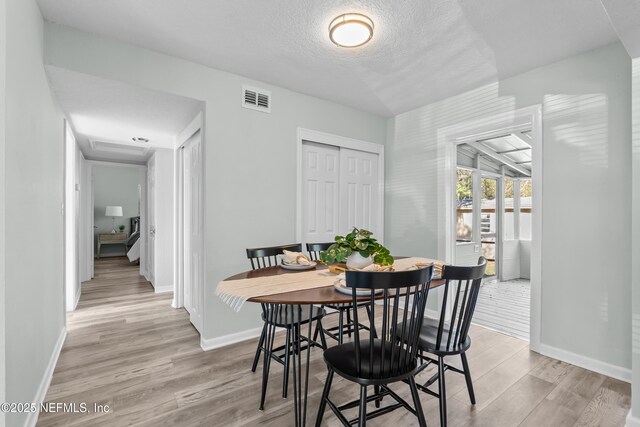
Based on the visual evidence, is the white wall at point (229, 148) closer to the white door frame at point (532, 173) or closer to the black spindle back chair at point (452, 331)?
the white door frame at point (532, 173)

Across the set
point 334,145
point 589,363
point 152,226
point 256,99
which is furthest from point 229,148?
point 589,363

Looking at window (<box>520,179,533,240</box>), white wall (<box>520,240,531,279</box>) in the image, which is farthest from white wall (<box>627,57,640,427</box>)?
window (<box>520,179,533,240</box>)

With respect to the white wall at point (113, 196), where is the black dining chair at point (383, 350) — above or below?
below

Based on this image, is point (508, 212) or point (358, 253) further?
point (508, 212)

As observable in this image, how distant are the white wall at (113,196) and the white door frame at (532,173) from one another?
805cm

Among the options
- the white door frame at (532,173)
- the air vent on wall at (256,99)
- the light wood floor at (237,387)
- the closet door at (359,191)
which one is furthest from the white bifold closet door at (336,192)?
the light wood floor at (237,387)

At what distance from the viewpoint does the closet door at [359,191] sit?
154 inches

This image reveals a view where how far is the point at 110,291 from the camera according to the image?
4.75m

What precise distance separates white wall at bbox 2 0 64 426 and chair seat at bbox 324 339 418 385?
1452 mm

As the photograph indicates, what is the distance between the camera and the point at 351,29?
2131mm

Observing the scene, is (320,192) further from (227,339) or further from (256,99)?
(227,339)

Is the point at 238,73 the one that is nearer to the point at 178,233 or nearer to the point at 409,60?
the point at 409,60

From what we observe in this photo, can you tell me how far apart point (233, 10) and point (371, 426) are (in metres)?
2.77

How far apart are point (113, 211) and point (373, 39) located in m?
8.49
